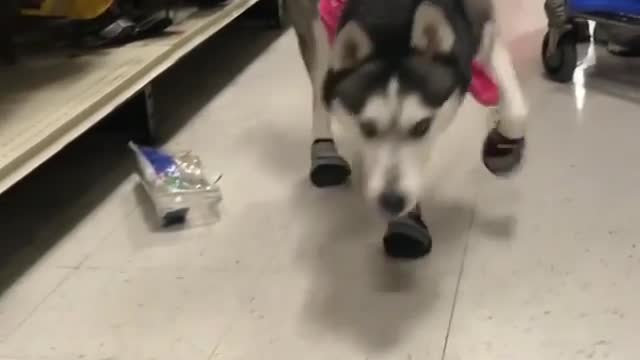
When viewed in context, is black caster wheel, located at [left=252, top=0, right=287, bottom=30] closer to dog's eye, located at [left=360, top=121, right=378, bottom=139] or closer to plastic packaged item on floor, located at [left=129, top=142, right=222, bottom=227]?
plastic packaged item on floor, located at [left=129, top=142, right=222, bottom=227]

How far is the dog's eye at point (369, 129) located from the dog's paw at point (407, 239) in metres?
0.27

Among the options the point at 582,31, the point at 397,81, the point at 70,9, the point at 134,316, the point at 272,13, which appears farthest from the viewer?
the point at 272,13

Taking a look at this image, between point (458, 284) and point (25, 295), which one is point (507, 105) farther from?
point (25, 295)

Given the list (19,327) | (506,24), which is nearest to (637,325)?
(19,327)

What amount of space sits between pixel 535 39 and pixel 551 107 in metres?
0.72

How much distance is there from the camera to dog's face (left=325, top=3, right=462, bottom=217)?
1.33 m

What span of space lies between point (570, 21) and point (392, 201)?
1296 mm

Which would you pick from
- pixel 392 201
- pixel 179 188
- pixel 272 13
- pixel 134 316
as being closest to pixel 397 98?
pixel 392 201

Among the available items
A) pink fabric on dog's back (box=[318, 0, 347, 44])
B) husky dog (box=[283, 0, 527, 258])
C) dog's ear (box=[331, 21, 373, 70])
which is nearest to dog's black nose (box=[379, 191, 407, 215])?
husky dog (box=[283, 0, 527, 258])

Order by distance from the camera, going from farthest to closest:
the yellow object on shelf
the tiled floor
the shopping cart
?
1. the shopping cart
2. the yellow object on shelf
3. the tiled floor

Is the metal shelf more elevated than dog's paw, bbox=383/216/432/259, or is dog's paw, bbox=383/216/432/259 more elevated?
the metal shelf

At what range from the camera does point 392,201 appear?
134cm

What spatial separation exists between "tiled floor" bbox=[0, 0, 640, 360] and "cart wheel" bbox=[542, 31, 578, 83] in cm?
18

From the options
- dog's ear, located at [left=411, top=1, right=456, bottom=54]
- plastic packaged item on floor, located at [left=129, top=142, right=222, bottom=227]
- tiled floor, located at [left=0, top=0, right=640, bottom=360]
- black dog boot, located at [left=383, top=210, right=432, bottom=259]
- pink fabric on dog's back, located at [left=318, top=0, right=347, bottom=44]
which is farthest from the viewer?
plastic packaged item on floor, located at [left=129, top=142, right=222, bottom=227]
